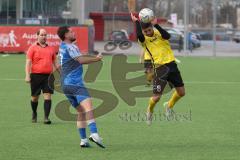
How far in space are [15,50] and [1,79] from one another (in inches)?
706

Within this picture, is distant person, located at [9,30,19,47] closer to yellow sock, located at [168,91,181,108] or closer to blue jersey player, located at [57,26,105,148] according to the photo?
yellow sock, located at [168,91,181,108]

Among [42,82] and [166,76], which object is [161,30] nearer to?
[166,76]

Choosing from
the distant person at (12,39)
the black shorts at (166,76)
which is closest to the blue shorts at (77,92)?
the black shorts at (166,76)

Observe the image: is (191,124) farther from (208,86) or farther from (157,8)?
(157,8)

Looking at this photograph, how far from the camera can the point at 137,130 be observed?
1359 centimetres

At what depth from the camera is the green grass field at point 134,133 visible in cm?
1092

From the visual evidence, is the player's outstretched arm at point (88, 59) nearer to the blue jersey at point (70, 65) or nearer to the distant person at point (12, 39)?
the blue jersey at point (70, 65)

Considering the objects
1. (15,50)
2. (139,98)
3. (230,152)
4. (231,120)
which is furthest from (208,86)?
(15,50)

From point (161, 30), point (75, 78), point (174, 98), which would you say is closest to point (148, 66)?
point (174, 98)

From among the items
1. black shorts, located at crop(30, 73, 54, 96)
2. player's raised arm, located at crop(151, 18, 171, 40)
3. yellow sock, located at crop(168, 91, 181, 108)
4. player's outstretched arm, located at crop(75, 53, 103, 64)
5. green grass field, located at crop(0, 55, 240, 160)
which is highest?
player's raised arm, located at crop(151, 18, 171, 40)

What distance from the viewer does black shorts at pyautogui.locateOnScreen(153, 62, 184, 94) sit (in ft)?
45.7

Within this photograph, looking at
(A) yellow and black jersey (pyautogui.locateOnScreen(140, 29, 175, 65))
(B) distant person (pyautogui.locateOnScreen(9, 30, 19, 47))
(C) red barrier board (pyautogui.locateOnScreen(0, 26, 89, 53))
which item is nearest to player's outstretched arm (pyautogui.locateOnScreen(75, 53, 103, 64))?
(A) yellow and black jersey (pyautogui.locateOnScreen(140, 29, 175, 65))

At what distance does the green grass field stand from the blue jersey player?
1.12 feet

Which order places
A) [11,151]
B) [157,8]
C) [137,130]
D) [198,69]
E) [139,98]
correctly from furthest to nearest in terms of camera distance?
[157,8], [198,69], [139,98], [137,130], [11,151]
